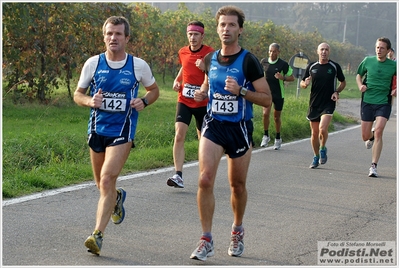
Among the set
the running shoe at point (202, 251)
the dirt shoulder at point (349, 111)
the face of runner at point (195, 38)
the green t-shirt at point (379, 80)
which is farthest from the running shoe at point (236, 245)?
the dirt shoulder at point (349, 111)

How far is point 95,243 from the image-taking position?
6.38m

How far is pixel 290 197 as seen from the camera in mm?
9625

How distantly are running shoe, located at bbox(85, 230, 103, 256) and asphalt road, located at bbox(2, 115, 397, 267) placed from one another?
0.21 ft

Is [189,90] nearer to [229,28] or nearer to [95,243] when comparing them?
[229,28]

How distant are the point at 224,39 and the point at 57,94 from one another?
16061mm

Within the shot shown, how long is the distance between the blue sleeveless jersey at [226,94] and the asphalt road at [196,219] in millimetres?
1172

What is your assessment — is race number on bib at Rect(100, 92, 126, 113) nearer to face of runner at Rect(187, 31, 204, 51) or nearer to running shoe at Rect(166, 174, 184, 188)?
running shoe at Rect(166, 174, 184, 188)

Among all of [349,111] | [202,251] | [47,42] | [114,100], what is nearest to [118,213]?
[114,100]

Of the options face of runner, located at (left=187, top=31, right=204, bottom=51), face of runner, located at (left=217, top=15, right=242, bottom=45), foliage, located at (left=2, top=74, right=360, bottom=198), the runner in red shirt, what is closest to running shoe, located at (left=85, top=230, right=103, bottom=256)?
face of runner, located at (left=217, top=15, right=242, bottom=45)

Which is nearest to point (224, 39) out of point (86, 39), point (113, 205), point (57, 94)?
point (113, 205)

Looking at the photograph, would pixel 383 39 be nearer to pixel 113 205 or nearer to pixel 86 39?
pixel 113 205

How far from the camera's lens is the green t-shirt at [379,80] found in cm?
1187

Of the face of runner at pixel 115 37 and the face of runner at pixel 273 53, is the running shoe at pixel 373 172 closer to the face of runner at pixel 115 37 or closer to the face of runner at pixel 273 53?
the face of runner at pixel 273 53

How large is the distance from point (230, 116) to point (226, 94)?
0.64ft
